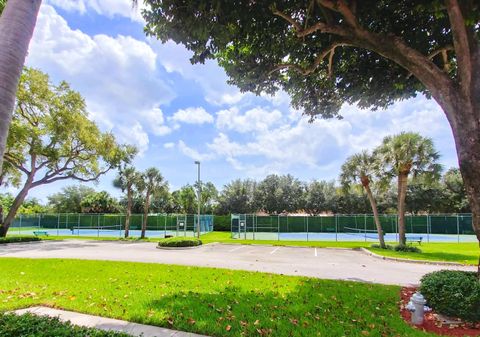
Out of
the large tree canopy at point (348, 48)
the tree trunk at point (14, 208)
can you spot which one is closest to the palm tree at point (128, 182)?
the tree trunk at point (14, 208)

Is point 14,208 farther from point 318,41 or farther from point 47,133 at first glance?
point 318,41

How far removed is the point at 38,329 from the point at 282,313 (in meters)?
3.81

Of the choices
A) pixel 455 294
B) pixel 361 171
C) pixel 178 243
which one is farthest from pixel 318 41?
pixel 178 243

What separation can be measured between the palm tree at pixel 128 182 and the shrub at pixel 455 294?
26.9 m

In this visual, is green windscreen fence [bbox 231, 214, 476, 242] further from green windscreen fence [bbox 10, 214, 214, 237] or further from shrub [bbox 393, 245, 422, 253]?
shrub [bbox 393, 245, 422, 253]

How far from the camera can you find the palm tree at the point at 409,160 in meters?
19.5

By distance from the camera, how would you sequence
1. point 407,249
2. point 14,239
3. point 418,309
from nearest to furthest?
point 418,309, point 407,249, point 14,239

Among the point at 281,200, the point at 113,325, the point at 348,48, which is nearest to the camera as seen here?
the point at 113,325

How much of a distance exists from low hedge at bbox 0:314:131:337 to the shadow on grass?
181cm

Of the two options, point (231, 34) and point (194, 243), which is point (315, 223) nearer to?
point (194, 243)

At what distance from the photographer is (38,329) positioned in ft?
11.5

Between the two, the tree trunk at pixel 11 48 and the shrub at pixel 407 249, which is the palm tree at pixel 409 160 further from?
the tree trunk at pixel 11 48

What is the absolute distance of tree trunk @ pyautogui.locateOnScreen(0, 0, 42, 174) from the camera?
11.2ft

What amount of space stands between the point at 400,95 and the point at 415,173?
11604mm
